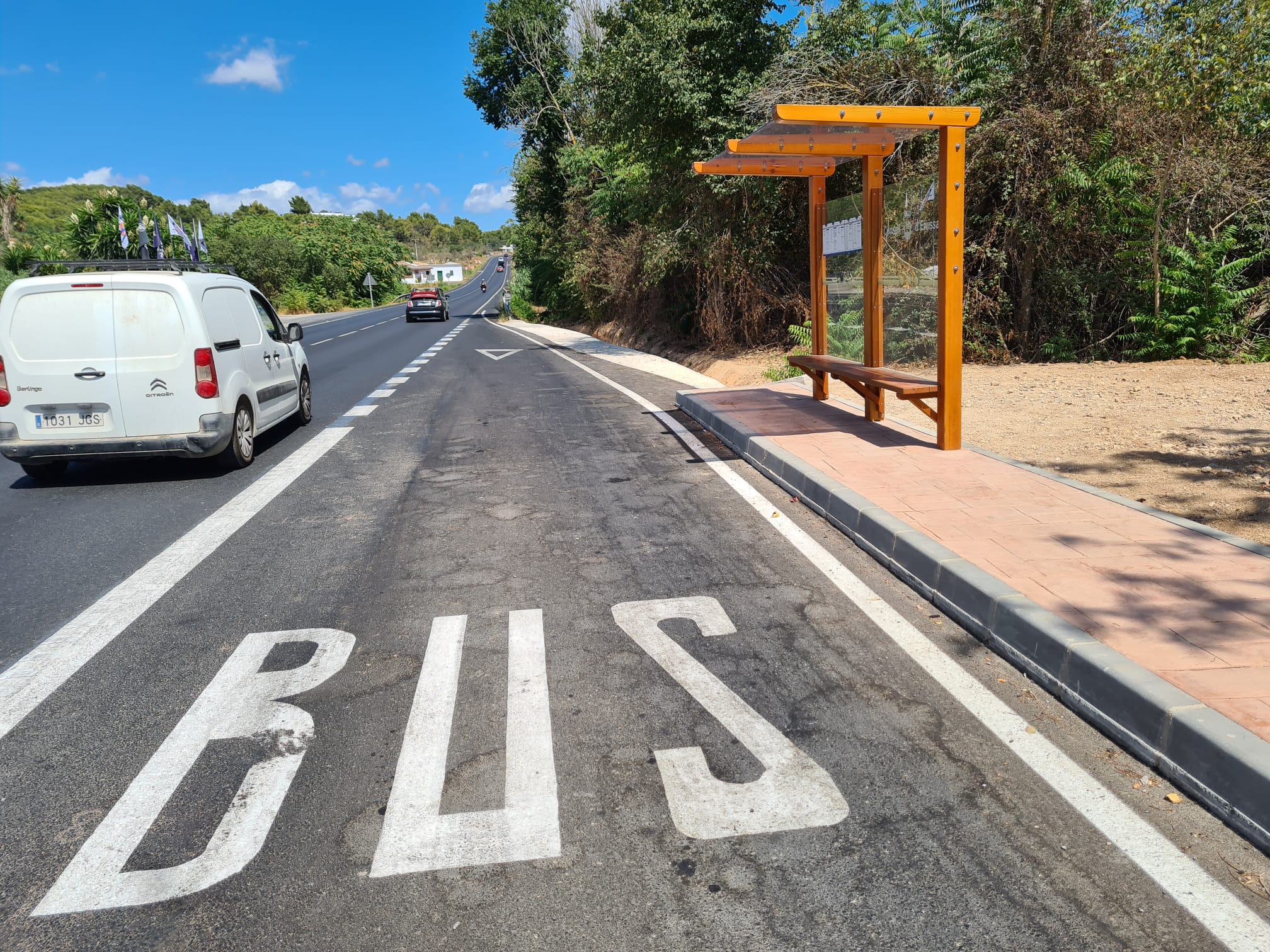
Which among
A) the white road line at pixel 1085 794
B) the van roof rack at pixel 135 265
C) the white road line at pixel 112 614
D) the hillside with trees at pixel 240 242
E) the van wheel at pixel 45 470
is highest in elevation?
the hillside with trees at pixel 240 242

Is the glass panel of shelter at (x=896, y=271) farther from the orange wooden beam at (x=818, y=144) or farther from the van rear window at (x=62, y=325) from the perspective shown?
the van rear window at (x=62, y=325)

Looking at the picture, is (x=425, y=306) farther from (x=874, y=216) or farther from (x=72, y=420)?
(x=72, y=420)

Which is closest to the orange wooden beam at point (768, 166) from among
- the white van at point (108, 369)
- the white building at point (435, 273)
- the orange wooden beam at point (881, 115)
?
the orange wooden beam at point (881, 115)

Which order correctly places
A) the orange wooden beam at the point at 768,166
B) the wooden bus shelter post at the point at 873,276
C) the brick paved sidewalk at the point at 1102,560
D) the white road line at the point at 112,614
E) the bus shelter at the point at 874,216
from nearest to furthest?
the brick paved sidewalk at the point at 1102,560 → the white road line at the point at 112,614 → the bus shelter at the point at 874,216 → the wooden bus shelter post at the point at 873,276 → the orange wooden beam at the point at 768,166

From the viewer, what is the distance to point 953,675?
3850 millimetres

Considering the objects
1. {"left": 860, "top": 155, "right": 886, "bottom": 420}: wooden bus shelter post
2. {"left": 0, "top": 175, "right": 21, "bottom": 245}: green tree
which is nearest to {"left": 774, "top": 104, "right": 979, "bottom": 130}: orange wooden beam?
{"left": 860, "top": 155, "right": 886, "bottom": 420}: wooden bus shelter post

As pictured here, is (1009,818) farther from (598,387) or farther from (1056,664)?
(598,387)

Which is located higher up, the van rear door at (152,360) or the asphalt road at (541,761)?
the van rear door at (152,360)

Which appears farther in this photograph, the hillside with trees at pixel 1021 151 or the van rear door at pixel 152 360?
the hillside with trees at pixel 1021 151

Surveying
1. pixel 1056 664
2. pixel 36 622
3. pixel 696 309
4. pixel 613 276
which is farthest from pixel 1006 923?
pixel 613 276

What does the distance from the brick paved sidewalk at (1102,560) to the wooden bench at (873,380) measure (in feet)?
1.46

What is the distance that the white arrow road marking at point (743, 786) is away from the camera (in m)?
2.87

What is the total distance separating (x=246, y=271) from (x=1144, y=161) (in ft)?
198

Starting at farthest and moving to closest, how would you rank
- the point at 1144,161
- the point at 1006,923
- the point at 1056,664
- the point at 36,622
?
the point at 1144,161 < the point at 36,622 < the point at 1056,664 < the point at 1006,923
